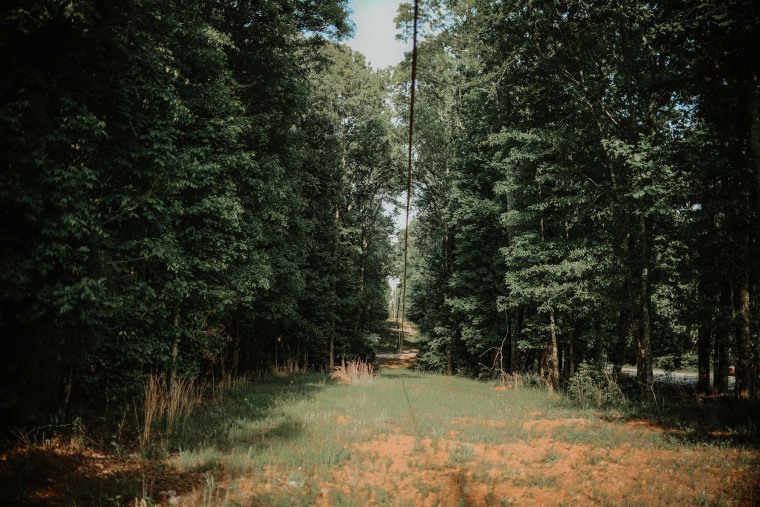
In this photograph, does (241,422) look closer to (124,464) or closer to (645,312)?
(124,464)

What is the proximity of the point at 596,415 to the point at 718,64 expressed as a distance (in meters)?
8.97

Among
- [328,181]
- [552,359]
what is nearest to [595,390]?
[552,359]

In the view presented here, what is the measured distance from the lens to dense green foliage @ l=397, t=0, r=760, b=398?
9.32 m

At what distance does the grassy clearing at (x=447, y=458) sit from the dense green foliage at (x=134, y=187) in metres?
2.40

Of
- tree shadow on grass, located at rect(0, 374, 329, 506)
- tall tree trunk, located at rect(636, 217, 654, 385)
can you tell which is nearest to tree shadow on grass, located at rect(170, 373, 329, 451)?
tree shadow on grass, located at rect(0, 374, 329, 506)

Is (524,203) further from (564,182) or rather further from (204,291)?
(204,291)

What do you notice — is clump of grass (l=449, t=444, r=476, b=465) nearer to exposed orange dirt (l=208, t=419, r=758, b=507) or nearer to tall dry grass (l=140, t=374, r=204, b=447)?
exposed orange dirt (l=208, t=419, r=758, b=507)

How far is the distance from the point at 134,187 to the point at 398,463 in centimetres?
784

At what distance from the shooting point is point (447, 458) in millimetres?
6738

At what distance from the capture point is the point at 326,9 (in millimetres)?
15398

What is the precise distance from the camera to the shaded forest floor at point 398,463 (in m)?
5.02

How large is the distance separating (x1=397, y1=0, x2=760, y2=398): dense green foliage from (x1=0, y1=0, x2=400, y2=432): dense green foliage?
Answer: 547cm

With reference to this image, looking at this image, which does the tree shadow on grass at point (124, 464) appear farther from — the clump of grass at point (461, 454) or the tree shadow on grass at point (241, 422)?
the clump of grass at point (461, 454)

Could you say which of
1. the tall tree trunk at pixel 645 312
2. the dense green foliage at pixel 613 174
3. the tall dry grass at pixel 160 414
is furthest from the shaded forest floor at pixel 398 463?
the dense green foliage at pixel 613 174
